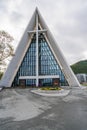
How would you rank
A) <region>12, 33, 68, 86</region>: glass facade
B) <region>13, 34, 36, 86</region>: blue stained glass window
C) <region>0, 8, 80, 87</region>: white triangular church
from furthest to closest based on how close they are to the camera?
<region>13, 34, 36, 86</region>: blue stained glass window, <region>12, 33, 68, 86</region>: glass facade, <region>0, 8, 80, 87</region>: white triangular church

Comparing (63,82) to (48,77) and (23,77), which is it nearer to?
(48,77)

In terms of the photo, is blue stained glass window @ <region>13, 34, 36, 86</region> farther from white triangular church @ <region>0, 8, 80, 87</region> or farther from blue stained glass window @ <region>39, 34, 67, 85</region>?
blue stained glass window @ <region>39, 34, 67, 85</region>

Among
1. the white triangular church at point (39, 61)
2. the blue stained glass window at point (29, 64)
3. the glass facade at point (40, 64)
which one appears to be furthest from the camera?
the blue stained glass window at point (29, 64)

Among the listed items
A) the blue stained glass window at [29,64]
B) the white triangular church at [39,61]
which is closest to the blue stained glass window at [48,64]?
the white triangular church at [39,61]

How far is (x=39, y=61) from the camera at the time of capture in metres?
39.3

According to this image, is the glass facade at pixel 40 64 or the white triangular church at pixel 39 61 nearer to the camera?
the white triangular church at pixel 39 61

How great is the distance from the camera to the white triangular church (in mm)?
37438

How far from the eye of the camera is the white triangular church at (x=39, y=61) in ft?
123

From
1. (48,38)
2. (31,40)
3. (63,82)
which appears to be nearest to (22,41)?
(31,40)

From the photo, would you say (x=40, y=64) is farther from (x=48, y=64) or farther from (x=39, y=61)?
(x=48, y=64)

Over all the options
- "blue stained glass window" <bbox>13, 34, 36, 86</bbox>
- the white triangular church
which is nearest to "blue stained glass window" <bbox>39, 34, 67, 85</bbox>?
the white triangular church

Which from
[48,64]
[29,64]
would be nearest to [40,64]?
[48,64]

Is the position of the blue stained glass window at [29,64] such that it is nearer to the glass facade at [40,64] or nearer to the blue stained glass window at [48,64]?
the glass facade at [40,64]

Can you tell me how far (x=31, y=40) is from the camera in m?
39.7
